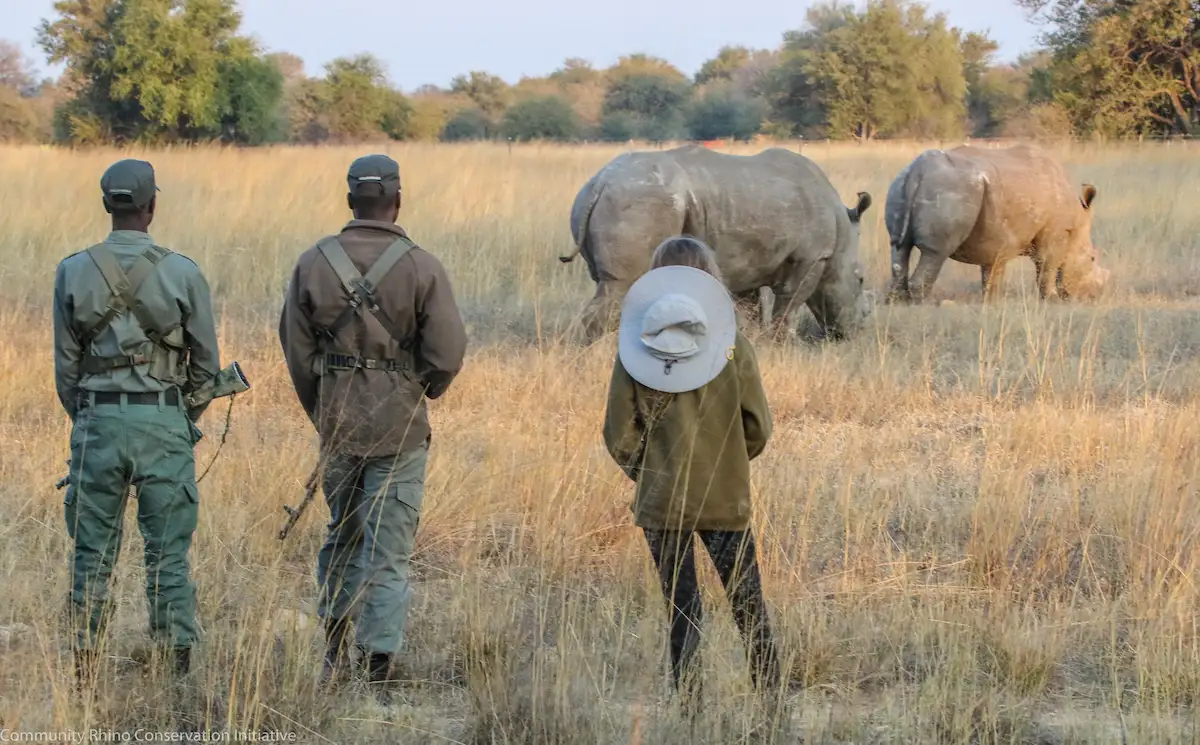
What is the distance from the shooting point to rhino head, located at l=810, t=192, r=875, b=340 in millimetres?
9242

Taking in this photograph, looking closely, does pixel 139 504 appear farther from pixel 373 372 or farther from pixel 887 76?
pixel 887 76

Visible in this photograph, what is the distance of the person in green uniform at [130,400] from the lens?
3.62 meters

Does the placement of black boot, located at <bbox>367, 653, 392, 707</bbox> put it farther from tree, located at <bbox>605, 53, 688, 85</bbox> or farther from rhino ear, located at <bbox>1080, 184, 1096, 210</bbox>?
tree, located at <bbox>605, 53, 688, 85</bbox>

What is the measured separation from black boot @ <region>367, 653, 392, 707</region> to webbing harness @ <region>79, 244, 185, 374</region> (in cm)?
114

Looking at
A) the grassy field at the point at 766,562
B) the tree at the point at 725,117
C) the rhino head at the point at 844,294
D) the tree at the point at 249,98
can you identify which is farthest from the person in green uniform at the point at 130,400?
the tree at the point at 725,117

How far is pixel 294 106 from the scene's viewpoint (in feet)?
136

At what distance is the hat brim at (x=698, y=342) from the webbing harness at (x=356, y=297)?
2.60 feet

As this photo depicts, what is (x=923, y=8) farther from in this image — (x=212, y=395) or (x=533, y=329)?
(x=212, y=395)

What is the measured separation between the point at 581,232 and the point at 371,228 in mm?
4826

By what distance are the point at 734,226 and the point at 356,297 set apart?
5.38 metres

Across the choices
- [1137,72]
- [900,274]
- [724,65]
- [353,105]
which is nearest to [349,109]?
[353,105]

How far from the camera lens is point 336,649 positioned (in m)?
3.85

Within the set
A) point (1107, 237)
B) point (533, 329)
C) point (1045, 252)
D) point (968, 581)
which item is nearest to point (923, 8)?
point (1107, 237)

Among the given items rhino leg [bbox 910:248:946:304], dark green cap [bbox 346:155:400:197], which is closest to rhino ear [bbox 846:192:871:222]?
rhino leg [bbox 910:248:946:304]
